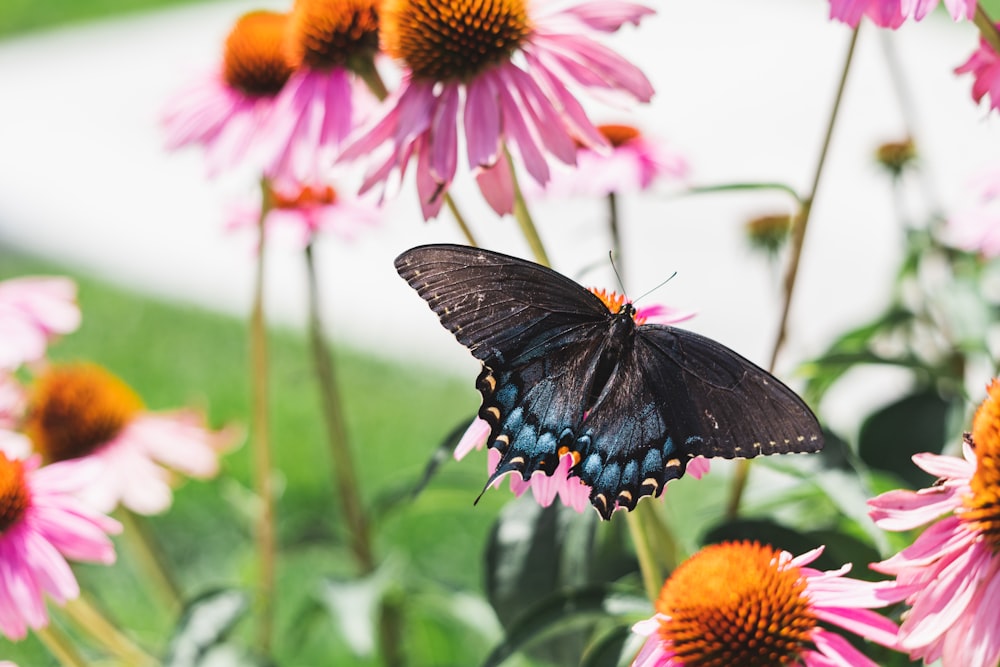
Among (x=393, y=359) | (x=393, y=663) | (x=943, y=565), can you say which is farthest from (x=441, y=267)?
(x=393, y=359)

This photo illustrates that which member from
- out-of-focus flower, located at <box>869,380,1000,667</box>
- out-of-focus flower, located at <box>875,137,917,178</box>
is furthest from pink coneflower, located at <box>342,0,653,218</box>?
out-of-focus flower, located at <box>875,137,917,178</box>

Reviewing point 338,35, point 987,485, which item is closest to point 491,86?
point 338,35

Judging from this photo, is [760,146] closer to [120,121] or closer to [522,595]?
[120,121]

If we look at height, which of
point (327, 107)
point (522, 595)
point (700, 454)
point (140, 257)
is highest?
point (327, 107)

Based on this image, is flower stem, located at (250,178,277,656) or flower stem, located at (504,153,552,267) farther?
flower stem, located at (250,178,277,656)

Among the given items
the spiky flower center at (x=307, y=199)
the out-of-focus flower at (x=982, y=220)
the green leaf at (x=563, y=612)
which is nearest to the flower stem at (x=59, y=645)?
the green leaf at (x=563, y=612)

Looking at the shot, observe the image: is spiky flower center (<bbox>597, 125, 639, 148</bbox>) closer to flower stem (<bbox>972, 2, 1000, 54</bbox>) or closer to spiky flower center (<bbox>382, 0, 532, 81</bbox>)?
spiky flower center (<bbox>382, 0, 532, 81</bbox>)
